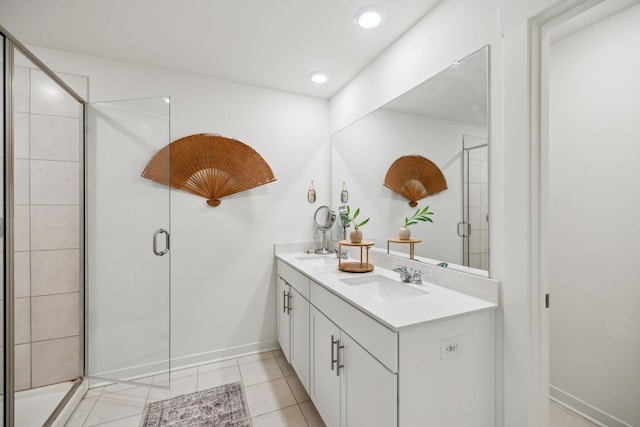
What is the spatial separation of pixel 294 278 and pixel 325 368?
70 centimetres

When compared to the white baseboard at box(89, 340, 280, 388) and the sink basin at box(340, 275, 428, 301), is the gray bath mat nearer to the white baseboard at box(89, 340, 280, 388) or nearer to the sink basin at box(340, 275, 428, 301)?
the white baseboard at box(89, 340, 280, 388)

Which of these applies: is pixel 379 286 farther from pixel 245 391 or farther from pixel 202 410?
pixel 202 410

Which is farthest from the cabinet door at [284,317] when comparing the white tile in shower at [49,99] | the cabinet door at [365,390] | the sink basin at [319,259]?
the white tile in shower at [49,99]

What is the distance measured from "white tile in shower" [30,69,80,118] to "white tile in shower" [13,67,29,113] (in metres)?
0.03

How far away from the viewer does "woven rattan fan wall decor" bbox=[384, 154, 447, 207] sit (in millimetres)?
1724

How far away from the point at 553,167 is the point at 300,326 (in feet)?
6.67

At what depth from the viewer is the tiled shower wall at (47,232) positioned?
1.81 metres

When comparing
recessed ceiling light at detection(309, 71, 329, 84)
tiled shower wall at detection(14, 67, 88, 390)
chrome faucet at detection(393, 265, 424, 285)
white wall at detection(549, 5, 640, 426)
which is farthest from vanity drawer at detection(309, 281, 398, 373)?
tiled shower wall at detection(14, 67, 88, 390)

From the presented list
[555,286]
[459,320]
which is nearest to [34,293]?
[459,320]

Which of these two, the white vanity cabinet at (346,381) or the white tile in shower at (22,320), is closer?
the white vanity cabinet at (346,381)

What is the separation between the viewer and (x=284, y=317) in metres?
2.37

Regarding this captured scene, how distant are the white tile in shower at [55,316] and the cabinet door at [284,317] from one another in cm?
147

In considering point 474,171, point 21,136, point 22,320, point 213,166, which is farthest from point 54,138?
point 474,171

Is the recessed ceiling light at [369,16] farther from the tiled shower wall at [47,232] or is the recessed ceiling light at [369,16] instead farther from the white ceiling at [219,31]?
the tiled shower wall at [47,232]
